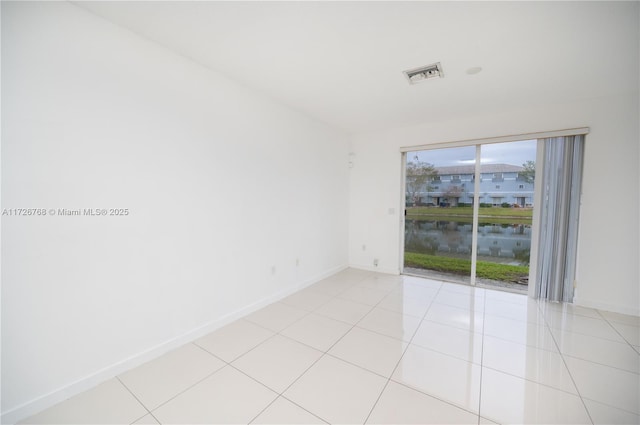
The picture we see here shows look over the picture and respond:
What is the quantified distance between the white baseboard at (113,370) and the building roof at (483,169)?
3525mm

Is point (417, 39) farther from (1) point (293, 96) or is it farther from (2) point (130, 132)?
(2) point (130, 132)


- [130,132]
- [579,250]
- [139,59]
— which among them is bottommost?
[579,250]

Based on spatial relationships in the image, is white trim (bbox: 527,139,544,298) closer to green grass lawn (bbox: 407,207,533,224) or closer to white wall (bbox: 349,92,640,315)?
green grass lawn (bbox: 407,207,533,224)

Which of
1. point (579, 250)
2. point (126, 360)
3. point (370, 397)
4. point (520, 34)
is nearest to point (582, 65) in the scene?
point (520, 34)

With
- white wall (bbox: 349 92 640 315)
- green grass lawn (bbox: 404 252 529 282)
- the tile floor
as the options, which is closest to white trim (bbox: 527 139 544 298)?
white wall (bbox: 349 92 640 315)

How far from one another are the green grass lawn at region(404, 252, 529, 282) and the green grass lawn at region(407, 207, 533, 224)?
75 cm

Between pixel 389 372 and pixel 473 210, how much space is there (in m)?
3.00

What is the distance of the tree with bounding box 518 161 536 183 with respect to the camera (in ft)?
11.3

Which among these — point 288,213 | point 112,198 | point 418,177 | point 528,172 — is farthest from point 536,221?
point 112,198

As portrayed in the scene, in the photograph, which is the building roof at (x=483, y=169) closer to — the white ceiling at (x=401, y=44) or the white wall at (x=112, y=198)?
the white ceiling at (x=401, y=44)

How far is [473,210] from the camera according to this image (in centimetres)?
384

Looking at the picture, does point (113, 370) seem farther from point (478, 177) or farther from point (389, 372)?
point (478, 177)

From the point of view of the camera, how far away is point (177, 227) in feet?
7.20

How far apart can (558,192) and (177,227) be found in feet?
15.1
